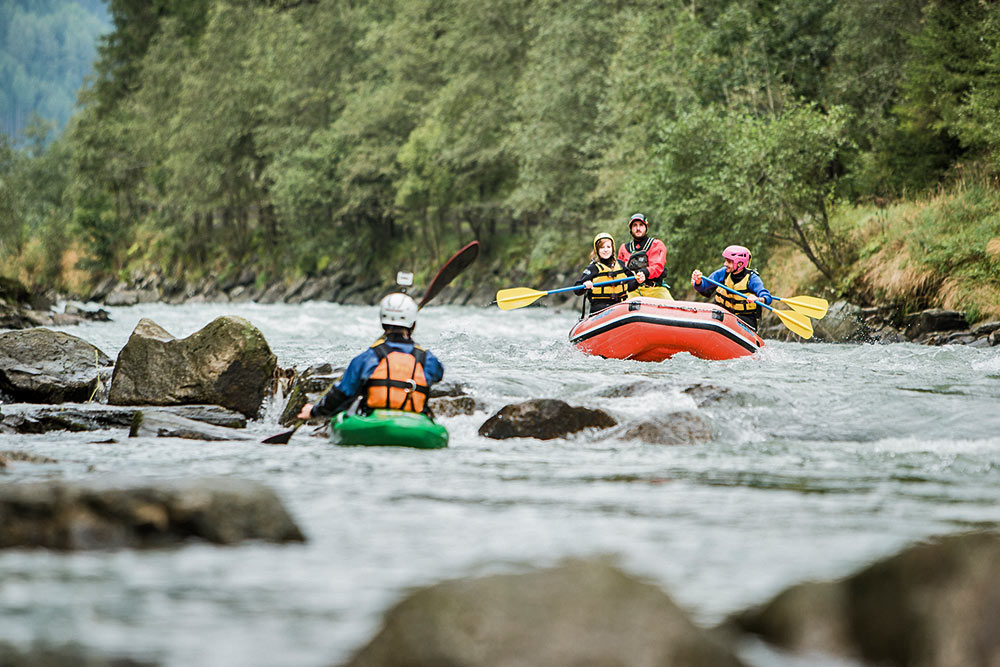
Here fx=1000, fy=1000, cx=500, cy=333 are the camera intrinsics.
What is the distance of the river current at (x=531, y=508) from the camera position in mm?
3408

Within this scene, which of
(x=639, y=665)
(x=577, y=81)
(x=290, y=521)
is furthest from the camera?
(x=577, y=81)

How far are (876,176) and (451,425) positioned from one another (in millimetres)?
12996

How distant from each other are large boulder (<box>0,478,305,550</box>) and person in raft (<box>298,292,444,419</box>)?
2.47 m

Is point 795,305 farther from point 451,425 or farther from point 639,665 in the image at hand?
point 639,665

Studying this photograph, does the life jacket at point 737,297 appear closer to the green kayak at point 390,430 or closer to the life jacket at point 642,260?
the life jacket at point 642,260

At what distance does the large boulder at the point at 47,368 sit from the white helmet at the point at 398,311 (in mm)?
4012

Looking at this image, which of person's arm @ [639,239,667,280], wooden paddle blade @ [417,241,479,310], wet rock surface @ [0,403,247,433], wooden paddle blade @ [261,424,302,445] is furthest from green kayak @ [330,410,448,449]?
person's arm @ [639,239,667,280]

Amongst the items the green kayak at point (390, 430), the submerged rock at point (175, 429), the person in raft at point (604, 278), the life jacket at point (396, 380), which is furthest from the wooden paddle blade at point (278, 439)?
the person in raft at point (604, 278)

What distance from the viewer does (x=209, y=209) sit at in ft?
147

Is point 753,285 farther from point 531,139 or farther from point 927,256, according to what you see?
point 531,139

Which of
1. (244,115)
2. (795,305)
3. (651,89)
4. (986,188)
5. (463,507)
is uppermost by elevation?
(244,115)

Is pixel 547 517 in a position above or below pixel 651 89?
below

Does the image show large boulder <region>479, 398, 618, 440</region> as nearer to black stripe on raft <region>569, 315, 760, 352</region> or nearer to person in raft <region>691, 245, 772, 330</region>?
black stripe on raft <region>569, 315, 760, 352</region>

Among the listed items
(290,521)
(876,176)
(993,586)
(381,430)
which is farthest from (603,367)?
(876,176)
